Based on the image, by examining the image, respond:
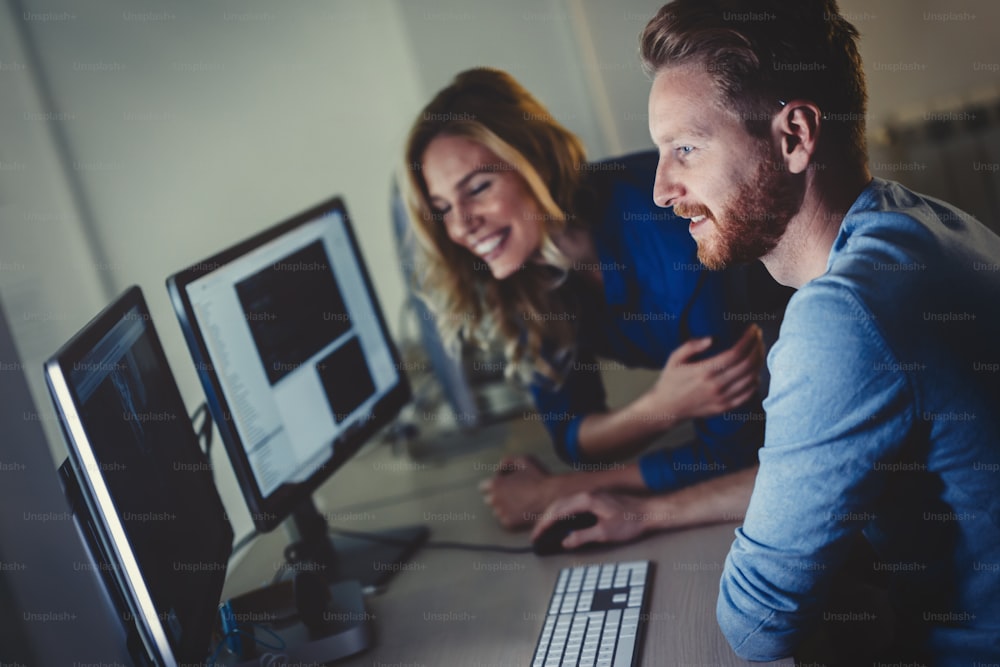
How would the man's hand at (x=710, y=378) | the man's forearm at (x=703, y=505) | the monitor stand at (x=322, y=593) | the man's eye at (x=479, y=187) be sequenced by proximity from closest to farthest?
the monitor stand at (x=322, y=593)
the man's forearm at (x=703, y=505)
the man's hand at (x=710, y=378)
the man's eye at (x=479, y=187)

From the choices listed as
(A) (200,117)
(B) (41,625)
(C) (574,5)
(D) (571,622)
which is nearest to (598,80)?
(C) (574,5)

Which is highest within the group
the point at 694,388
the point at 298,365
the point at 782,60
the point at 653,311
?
the point at 782,60

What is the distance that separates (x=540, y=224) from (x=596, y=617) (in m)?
0.80

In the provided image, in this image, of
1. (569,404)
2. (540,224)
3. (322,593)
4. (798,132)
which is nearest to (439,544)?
(322,593)

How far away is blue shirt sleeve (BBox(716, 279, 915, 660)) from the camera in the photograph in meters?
0.92

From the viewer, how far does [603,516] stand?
1.44 m

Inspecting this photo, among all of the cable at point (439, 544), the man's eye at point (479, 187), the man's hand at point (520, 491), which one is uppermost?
the man's eye at point (479, 187)

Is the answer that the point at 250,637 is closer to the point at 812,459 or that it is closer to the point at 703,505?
the point at 703,505

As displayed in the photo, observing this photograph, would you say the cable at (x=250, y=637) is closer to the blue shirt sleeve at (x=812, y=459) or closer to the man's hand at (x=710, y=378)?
the blue shirt sleeve at (x=812, y=459)

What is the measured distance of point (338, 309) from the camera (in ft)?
5.52

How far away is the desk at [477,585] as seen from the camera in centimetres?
116

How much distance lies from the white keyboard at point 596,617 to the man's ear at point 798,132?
61 cm

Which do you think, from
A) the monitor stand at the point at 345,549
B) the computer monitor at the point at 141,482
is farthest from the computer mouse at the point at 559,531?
the computer monitor at the point at 141,482

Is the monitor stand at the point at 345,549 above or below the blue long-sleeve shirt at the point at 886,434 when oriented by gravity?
below
